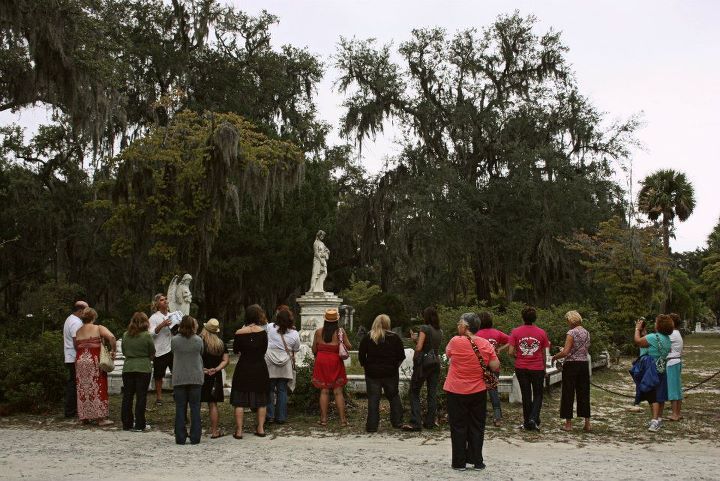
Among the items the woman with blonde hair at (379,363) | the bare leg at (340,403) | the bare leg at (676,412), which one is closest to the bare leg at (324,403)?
the bare leg at (340,403)

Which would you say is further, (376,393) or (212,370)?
(376,393)

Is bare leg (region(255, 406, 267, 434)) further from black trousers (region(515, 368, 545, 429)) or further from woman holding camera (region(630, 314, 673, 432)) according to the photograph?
woman holding camera (region(630, 314, 673, 432))

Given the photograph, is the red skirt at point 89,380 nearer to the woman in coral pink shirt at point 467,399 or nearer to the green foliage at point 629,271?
the woman in coral pink shirt at point 467,399

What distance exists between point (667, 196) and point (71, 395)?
40782 millimetres

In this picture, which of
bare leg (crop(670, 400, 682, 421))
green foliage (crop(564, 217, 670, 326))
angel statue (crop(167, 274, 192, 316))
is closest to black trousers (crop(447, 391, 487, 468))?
bare leg (crop(670, 400, 682, 421))

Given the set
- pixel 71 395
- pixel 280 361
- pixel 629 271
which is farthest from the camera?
pixel 629 271

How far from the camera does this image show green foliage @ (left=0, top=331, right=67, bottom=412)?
1054 cm

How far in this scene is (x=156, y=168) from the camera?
78.4 feet

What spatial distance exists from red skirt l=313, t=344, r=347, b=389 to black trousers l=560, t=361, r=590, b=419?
9.16ft

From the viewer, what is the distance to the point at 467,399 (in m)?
7.16

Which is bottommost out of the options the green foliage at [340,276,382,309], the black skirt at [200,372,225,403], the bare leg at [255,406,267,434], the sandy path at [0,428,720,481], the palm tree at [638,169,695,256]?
the sandy path at [0,428,720,481]

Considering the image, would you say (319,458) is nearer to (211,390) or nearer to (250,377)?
(250,377)

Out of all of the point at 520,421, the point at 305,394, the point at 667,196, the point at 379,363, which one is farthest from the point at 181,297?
the point at 667,196

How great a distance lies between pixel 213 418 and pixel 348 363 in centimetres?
833
